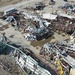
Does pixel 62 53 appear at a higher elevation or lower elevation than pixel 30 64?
lower

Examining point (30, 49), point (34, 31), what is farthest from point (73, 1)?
point (30, 49)

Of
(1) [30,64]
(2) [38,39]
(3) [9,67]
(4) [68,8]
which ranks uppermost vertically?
(1) [30,64]

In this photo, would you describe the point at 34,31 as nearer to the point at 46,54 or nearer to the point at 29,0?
the point at 46,54

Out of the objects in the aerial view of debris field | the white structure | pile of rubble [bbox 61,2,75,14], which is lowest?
pile of rubble [bbox 61,2,75,14]

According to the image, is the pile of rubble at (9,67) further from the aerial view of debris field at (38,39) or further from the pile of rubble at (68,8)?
the pile of rubble at (68,8)

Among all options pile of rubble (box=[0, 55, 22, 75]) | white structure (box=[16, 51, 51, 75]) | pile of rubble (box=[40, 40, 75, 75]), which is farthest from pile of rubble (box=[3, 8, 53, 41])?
pile of rubble (box=[0, 55, 22, 75])

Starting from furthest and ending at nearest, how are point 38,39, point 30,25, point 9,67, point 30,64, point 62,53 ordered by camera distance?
point 30,25 < point 38,39 < point 62,53 < point 9,67 < point 30,64

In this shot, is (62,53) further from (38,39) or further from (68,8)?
(68,8)

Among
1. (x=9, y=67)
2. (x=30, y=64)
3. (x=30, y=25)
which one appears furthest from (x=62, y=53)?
(x=30, y=25)

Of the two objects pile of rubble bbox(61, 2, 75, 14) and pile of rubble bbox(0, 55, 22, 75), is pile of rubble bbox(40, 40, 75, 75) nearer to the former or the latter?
pile of rubble bbox(0, 55, 22, 75)

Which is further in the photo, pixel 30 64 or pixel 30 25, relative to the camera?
pixel 30 25
